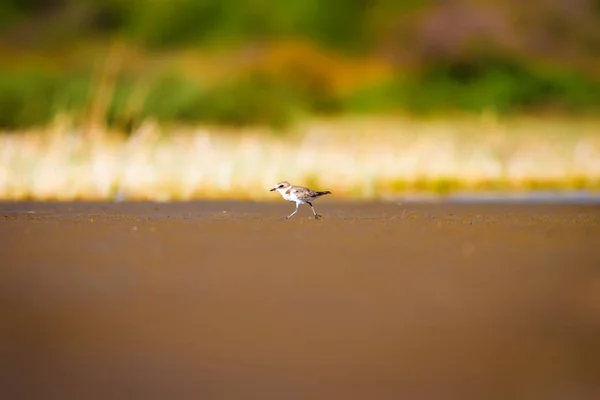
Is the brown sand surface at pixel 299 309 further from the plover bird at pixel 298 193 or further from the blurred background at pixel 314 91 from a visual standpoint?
the blurred background at pixel 314 91

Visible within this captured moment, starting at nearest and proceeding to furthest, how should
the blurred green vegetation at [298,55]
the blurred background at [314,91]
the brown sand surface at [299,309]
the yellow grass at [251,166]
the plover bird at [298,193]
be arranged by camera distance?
the brown sand surface at [299,309] < the plover bird at [298,193] < the yellow grass at [251,166] < the blurred background at [314,91] < the blurred green vegetation at [298,55]

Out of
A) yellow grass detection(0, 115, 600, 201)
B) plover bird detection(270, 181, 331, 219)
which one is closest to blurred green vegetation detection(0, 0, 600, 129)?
yellow grass detection(0, 115, 600, 201)

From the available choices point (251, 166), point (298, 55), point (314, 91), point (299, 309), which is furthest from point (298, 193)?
point (314, 91)

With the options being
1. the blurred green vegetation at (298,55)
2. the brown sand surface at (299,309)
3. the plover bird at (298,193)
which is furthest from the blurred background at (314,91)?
the brown sand surface at (299,309)

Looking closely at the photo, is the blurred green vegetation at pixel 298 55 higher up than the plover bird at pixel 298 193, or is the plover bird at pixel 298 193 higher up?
the blurred green vegetation at pixel 298 55

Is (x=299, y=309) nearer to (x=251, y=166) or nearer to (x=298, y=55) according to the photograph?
(x=251, y=166)

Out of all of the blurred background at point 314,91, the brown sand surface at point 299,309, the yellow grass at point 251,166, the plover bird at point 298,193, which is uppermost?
the blurred background at point 314,91

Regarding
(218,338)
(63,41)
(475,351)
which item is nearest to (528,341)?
(475,351)
